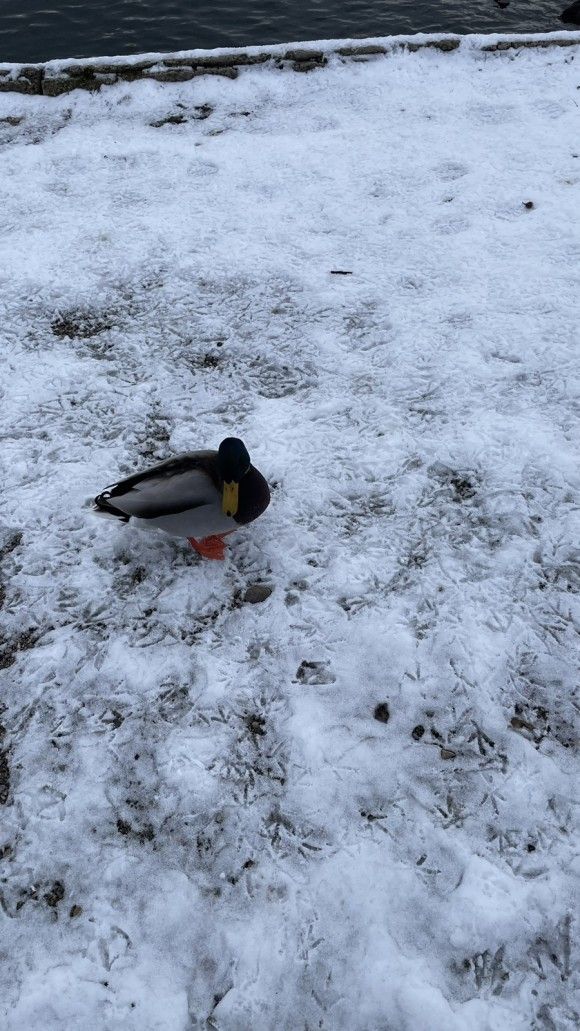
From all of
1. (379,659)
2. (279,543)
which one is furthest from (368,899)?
(279,543)

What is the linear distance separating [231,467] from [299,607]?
39.9 inches

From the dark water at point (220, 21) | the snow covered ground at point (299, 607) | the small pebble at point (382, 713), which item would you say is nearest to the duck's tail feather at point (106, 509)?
the snow covered ground at point (299, 607)

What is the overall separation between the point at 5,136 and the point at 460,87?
6351 mm

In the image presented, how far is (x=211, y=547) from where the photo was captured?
14.5ft

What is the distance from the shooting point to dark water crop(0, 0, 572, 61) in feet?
46.5

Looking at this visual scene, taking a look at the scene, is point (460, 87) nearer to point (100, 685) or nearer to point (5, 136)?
point (5, 136)

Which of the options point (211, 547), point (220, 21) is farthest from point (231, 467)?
point (220, 21)

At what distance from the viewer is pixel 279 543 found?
4523 mm

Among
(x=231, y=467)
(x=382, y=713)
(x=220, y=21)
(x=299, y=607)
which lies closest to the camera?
(x=382, y=713)

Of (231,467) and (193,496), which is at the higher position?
(231,467)

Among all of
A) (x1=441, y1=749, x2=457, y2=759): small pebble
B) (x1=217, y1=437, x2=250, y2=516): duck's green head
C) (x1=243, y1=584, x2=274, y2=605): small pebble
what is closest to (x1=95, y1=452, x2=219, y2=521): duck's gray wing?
(x1=217, y1=437, x2=250, y2=516): duck's green head

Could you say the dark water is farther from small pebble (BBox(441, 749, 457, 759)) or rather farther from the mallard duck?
small pebble (BBox(441, 749, 457, 759))

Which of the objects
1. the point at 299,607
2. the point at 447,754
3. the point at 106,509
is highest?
the point at 106,509

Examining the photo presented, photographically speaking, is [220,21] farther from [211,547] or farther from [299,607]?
[299,607]
